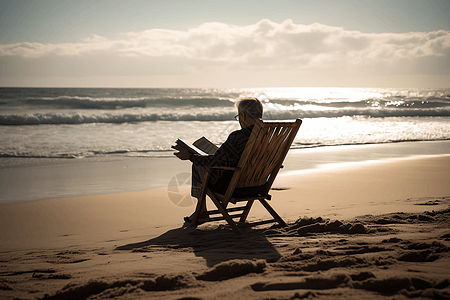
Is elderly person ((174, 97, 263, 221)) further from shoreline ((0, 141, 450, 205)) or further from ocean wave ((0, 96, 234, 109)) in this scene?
ocean wave ((0, 96, 234, 109))

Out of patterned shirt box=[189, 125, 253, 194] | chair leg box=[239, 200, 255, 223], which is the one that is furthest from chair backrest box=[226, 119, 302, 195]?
chair leg box=[239, 200, 255, 223]

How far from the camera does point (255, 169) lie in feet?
12.7

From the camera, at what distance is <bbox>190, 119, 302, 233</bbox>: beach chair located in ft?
11.8

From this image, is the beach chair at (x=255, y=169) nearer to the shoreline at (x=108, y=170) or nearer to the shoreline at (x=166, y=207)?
the shoreline at (x=166, y=207)

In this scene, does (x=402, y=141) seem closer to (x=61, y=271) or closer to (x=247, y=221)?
(x=247, y=221)

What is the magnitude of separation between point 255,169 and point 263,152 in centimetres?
22

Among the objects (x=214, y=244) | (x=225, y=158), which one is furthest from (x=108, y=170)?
(x=214, y=244)

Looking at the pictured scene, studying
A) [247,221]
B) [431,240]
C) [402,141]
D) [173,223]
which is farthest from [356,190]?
[402,141]

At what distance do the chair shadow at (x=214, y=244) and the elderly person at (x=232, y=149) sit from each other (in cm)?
50

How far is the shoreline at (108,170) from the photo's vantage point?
20.1 ft

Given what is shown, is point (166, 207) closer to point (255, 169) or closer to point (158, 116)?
point (255, 169)

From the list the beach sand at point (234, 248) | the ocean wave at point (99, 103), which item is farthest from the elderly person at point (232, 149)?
the ocean wave at point (99, 103)

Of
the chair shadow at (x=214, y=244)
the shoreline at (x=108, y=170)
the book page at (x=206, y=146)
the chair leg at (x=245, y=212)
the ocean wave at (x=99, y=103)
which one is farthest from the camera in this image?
the ocean wave at (x=99, y=103)

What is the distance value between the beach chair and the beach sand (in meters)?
0.29
